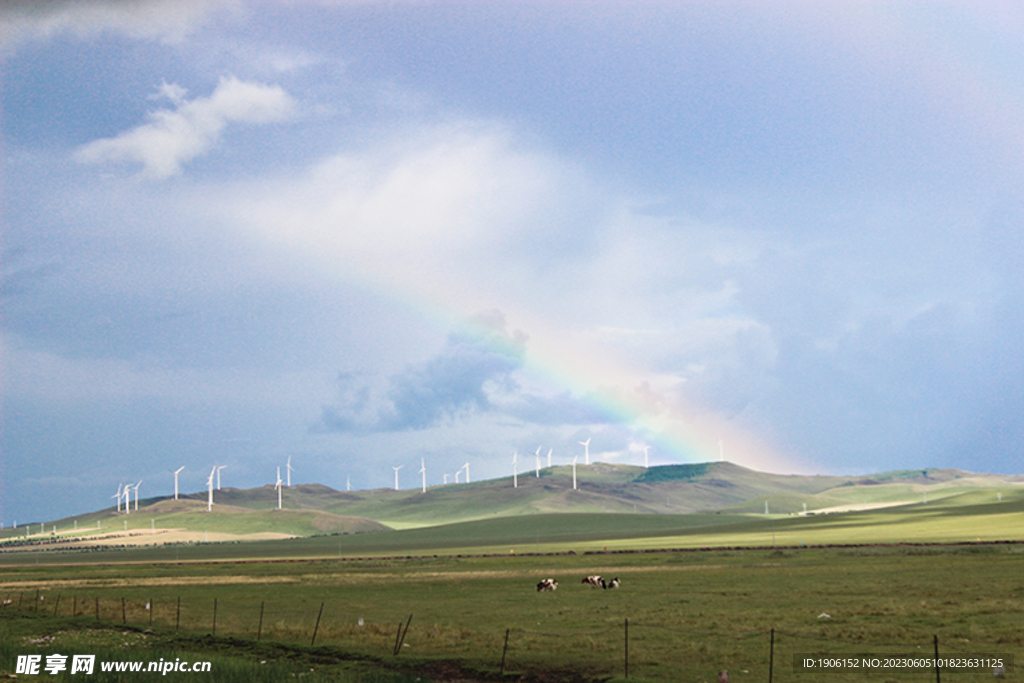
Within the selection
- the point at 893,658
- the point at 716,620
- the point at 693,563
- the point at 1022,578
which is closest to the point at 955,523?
the point at 693,563

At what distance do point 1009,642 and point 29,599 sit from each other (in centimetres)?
6103

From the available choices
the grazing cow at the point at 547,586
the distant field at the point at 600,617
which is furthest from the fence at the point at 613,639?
the grazing cow at the point at 547,586

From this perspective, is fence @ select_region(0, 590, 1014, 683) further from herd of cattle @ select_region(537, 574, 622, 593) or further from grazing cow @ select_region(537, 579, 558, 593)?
herd of cattle @ select_region(537, 574, 622, 593)

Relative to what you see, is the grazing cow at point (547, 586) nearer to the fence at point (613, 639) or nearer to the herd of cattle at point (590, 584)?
the herd of cattle at point (590, 584)

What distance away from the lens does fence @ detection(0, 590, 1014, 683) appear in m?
28.4

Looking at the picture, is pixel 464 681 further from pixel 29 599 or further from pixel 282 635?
pixel 29 599

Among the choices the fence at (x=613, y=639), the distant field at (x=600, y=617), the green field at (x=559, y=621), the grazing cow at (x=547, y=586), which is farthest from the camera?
the grazing cow at (x=547, y=586)

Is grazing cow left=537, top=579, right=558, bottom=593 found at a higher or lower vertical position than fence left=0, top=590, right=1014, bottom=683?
lower

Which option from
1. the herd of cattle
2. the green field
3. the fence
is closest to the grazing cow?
the herd of cattle

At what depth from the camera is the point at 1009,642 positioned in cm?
3173

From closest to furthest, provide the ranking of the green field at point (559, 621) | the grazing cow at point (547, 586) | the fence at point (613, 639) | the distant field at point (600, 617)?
the fence at point (613, 639)
the green field at point (559, 621)
the distant field at point (600, 617)
the grazing cow at point (547, 586)

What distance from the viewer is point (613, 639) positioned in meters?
36.7

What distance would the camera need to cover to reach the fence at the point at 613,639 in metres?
28.4

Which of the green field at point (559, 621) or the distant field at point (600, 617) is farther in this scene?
the distant field at point (600, 617)
